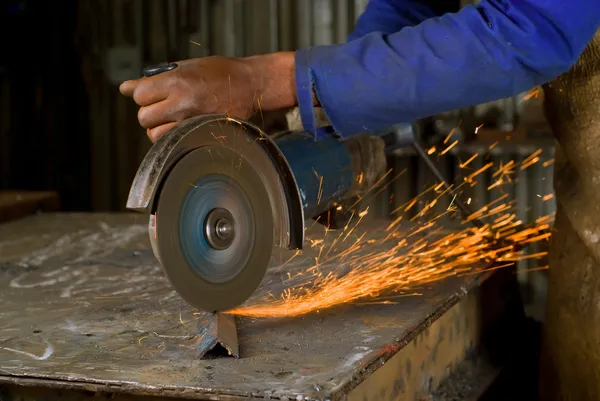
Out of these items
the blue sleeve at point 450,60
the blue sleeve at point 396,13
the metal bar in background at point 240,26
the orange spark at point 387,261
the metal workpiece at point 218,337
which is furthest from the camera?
the metal bar in background at point 240,26

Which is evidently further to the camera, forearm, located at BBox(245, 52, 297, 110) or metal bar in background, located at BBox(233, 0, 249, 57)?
metal bar in background, located at BBox(233, 0, 249, 57)

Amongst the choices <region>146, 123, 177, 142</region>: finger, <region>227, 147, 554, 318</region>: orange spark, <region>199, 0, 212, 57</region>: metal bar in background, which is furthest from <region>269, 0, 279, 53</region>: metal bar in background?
<region>146, 123, 177, 142</region>: finger

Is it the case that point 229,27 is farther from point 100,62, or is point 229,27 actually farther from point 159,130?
point 159,130

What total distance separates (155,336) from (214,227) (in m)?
0.26

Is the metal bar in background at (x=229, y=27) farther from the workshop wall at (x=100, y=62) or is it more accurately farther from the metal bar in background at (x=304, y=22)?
the metal bar in background at (x=304, y=22)

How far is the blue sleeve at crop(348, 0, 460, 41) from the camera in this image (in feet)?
8.92

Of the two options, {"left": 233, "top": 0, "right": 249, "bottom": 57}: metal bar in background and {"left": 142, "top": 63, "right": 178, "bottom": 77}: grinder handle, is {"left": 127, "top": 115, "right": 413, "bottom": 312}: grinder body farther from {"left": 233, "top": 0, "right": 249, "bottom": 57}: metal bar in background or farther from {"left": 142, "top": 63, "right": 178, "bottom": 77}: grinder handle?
{"left": 233, "top": 0, "right": 249, "bottom": 57}: metal bar in background

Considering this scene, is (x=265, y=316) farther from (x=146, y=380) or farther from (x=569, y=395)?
(x=569, y=395)

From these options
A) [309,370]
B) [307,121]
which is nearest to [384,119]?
[307,121]

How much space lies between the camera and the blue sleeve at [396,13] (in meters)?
2.72

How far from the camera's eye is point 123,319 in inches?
79.2

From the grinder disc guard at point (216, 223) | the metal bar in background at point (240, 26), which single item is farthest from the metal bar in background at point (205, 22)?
the grinder disc guard at point (216, 223)

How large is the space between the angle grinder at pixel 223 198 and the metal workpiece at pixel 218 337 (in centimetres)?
4

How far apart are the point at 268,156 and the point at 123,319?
0.49 metres
